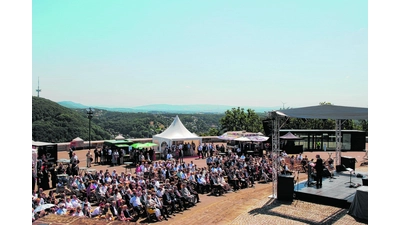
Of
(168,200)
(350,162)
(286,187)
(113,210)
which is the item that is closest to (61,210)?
(113,210)

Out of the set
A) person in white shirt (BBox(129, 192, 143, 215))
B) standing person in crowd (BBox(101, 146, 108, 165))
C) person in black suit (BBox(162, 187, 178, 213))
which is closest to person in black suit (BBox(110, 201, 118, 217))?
person in white shirt (BBox(129, 192, 143, 215))

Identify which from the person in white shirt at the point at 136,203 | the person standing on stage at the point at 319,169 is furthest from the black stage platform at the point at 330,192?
the person in white shirt at the point at 136,203

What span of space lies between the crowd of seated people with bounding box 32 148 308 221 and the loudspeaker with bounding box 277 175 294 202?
2790mm

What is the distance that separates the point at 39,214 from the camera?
1017cm

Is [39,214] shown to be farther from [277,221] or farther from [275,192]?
[275,192]

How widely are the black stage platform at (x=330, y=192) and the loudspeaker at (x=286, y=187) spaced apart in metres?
0.58

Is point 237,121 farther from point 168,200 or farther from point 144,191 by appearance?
point 144,191

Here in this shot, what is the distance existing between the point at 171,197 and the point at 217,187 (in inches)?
131

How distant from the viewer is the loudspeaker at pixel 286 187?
541 inches

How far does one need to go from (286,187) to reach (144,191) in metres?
5.76

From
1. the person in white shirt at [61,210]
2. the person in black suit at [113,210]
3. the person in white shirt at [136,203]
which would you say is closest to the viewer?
the person in white shirt at [61,210]

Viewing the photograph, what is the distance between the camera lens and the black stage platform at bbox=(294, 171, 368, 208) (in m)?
13.0

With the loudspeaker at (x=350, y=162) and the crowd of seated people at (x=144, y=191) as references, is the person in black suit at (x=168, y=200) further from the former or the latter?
the loudspeaker at (x=350, y=162)
